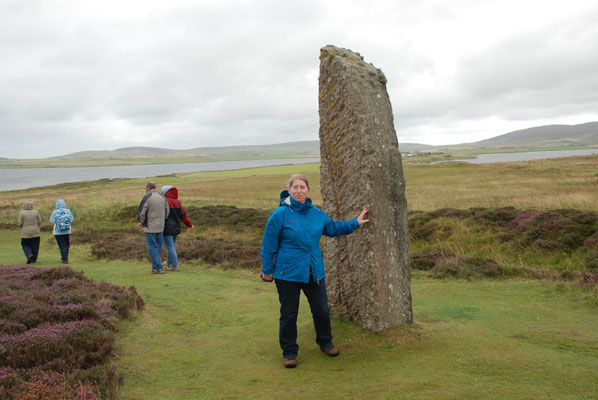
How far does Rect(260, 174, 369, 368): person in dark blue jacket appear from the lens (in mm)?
5957

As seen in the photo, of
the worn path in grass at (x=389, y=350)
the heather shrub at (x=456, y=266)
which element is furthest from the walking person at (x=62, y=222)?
the heather shrub at (x=456, y=266)

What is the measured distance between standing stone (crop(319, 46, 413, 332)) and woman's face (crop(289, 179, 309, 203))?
3.90ft

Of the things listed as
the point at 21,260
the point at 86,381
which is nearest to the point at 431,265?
the point at 86,381

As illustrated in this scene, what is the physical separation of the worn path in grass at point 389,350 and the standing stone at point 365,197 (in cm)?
45

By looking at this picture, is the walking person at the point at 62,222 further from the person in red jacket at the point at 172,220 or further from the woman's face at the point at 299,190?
the woman's face at the point at 299,190

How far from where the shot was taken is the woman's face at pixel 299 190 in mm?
6012

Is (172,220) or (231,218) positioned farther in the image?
(231,218)

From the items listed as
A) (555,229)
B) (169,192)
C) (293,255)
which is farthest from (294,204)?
(555,229)

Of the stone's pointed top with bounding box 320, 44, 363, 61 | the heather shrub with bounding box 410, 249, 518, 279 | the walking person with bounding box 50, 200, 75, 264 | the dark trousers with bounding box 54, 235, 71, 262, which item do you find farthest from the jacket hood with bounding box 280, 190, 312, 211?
the dark trousers with bounding box 54, 235, 71, 262

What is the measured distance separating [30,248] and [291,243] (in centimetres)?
1372

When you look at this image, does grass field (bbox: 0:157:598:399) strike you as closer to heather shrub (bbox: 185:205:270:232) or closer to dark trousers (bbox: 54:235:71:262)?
dark trousers (bbox: 54:235:71:262)

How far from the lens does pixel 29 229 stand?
1509 cm

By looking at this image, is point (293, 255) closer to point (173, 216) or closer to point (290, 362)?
point (290, 362)

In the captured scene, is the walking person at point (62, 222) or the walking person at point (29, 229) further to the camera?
the walking person at point (29, 229)
